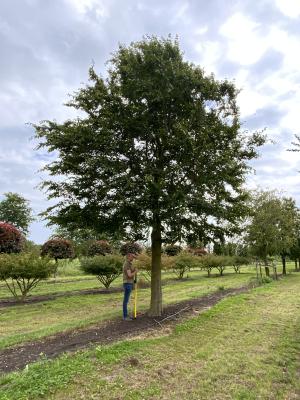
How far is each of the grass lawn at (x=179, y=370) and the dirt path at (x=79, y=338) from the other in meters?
0.51

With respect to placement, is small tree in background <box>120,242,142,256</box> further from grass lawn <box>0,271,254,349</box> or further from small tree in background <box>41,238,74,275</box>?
grass lawn <box>0,271,254,349</box>

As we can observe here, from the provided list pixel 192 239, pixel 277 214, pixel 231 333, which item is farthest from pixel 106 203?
pixel 277 214

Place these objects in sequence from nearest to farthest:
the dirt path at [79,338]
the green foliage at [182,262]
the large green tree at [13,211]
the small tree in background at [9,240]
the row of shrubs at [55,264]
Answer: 1. the dirt path at [79,338]
2. the row of shrubs at [55,264]
3. the small tree in background at [9,240]
4. the green foliage at [182,262]
5. the large green tree at [13,211]

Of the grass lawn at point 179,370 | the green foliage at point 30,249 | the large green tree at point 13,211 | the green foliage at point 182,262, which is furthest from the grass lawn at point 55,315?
the large green tree at point 13,211

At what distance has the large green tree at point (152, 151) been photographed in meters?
8.71

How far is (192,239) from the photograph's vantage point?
970 centimetres

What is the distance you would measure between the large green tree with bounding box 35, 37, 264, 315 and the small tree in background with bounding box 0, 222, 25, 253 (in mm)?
11892

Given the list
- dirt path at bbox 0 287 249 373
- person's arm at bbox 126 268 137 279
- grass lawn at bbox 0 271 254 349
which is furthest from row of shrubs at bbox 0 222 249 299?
dirt path at bbox 0 287 249 373

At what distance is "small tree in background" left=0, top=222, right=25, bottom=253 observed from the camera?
20172 millimetres

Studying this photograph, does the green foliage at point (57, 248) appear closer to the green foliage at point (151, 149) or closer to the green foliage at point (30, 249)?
the green foliage at point (30, 249)

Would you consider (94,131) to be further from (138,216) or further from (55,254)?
(55,254)

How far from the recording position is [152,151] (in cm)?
955

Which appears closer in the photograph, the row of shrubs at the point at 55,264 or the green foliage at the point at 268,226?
the row of shrubs at the point at 55,264

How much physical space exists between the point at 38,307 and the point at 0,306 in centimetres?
156
